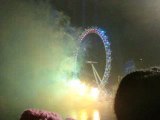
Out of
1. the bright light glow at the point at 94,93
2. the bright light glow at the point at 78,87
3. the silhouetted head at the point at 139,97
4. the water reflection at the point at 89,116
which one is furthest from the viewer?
the bright light glow at the point at 78,87

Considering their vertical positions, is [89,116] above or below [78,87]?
below

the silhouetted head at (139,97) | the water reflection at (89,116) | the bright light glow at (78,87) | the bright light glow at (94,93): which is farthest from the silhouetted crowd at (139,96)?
the bright light glow at (78,87)

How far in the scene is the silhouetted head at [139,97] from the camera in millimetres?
1511

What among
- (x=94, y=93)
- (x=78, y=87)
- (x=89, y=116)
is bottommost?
(x=89, y=116)

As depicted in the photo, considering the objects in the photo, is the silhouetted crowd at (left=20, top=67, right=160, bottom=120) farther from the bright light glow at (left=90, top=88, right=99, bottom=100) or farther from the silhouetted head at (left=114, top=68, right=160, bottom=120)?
the bright light glow at (left=90, top=88, right=99, bottom=100)

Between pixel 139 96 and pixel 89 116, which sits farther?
pixel 89 116

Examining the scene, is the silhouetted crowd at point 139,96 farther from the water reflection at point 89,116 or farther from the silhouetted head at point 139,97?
the water reflection at point 89,116

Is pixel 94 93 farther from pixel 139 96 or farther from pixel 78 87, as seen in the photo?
pixel 139 96

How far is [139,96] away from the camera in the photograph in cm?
154

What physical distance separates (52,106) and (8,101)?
294cm

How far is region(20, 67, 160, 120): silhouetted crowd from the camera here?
59.5 inches

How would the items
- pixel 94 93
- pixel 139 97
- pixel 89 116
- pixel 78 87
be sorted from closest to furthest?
1. pixel 139 97
2. pixel 89 116
3. pixel 94 93
4. pixel 78 87

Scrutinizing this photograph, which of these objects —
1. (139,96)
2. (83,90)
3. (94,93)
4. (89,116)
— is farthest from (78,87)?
(139,96)

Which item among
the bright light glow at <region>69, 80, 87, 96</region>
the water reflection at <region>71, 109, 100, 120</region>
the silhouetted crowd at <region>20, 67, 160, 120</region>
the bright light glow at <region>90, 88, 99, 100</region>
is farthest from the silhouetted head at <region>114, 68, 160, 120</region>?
the bright light glow at <region>69, 80, 87, 96</region>
